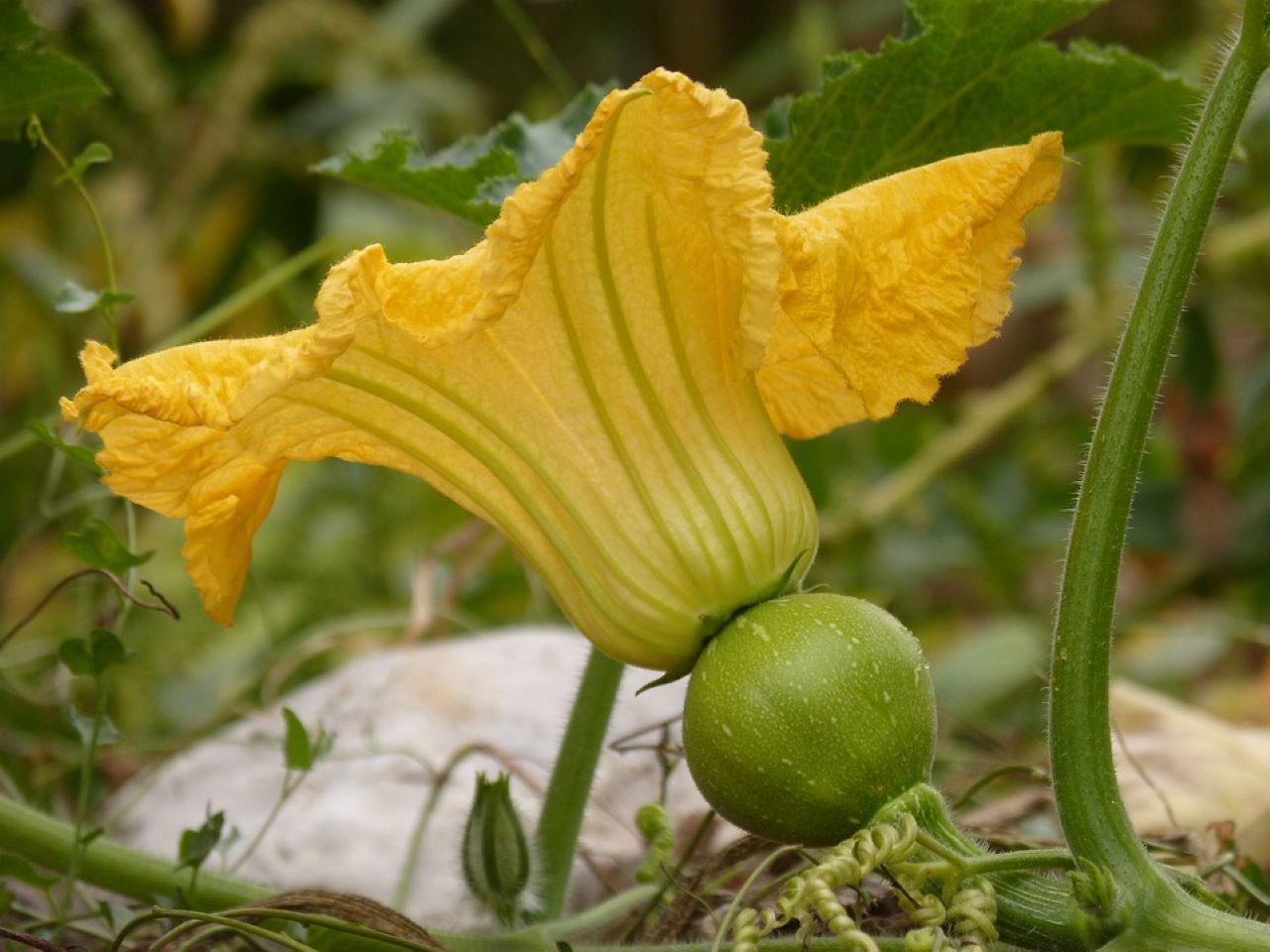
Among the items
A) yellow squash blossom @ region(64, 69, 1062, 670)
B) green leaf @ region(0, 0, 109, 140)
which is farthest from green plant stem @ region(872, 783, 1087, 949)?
green leaf @ region(0, 0, 109, 140)

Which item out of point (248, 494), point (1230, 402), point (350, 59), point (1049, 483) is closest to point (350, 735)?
point (248, 494)

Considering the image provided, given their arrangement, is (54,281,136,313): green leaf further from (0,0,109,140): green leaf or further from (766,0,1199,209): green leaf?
(766,0,1199,209): green leaf

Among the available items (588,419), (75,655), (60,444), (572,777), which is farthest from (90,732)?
(588,419)

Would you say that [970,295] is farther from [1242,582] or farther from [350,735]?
[1242,582]

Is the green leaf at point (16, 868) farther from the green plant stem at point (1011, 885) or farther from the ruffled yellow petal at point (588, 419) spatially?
the green plant stem at point (1011, 885)

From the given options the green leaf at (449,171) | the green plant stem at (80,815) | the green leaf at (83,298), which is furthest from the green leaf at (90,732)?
the green leaf at (449,171)
